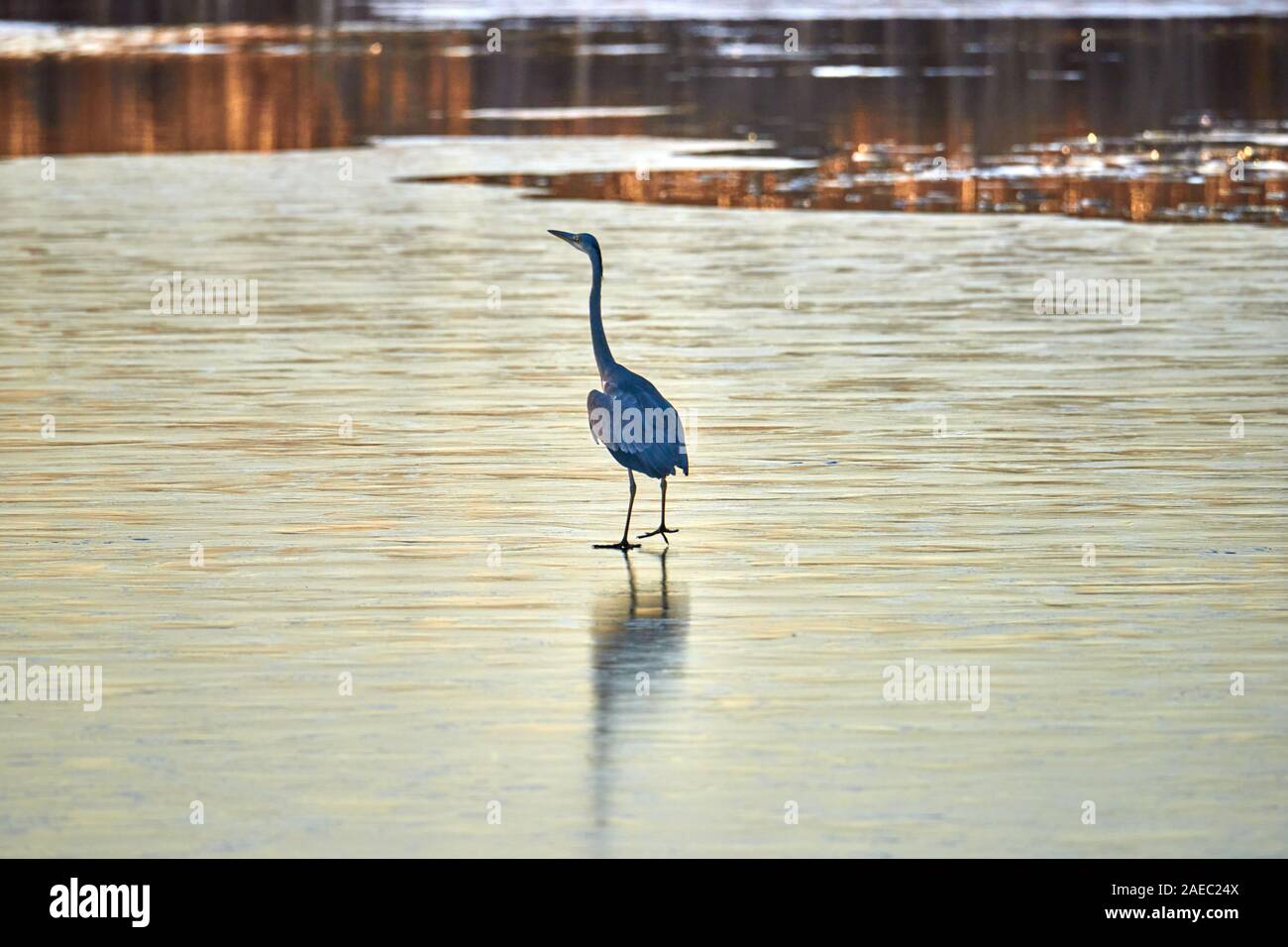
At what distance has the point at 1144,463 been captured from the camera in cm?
1466

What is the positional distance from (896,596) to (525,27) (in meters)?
70.1

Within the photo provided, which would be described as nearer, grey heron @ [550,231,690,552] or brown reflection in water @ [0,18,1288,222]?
grey heron @ [550,231,690,552]

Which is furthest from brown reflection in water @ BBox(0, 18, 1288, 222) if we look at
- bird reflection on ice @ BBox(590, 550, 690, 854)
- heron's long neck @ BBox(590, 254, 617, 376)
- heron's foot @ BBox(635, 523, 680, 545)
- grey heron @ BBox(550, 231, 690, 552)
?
bird reflection on ice @ BBox(590, 550, 690, 854)

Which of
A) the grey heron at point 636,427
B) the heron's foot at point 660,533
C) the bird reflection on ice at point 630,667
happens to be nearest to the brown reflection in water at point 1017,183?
the heron's foot at point 660,533

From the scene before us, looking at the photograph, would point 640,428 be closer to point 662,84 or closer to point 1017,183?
point 1017,183

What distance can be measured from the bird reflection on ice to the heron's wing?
1.55ft

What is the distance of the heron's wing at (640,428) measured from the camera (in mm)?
12352

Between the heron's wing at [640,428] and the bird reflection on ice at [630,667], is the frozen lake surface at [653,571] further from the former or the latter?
the heron's wing at [640,428]

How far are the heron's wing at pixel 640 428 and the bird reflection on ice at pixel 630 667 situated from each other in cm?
47

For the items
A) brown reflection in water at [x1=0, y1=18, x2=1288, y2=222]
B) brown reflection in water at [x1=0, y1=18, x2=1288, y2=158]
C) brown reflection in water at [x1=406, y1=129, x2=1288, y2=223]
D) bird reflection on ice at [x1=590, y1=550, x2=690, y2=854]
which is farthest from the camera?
brown reflection in water at [x1=0, y1=18, x2=1288, y2=158]

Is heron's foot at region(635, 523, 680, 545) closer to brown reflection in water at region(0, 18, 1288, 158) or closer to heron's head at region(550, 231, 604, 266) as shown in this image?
heron's head at region(550, 231, 604, 266)

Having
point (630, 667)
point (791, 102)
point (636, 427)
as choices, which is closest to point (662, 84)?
point (791, 102)

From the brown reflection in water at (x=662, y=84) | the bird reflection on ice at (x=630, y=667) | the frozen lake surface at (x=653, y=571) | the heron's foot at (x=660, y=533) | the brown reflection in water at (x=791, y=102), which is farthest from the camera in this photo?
the brown reflection in water at (x=662, y=84)

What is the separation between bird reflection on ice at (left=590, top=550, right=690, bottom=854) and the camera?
29.2 ft
